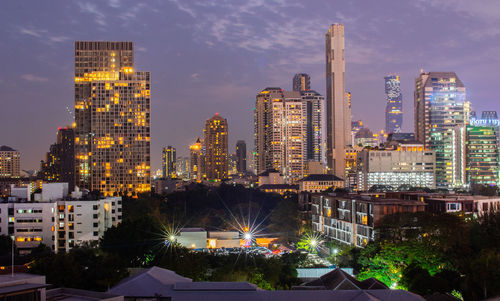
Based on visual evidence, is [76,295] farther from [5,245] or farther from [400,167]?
[400,167]

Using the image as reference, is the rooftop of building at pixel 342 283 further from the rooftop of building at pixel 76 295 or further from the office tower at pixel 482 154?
the office tower at pixel 482 154

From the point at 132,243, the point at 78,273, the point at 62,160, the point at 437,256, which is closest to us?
the point at 78,273

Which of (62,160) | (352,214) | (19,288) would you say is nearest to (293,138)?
(62,160)

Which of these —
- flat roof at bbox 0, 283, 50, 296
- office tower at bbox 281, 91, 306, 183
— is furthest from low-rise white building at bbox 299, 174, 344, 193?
flat roof at bbox 0, 283, 50, 296

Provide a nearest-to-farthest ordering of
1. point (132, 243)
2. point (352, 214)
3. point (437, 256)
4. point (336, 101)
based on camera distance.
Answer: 1. point (437, 256)
2. point (132, 243)
3. point (352, 214)
4. point (336, 101)

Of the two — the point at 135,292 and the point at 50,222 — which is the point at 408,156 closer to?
the point at 50,222

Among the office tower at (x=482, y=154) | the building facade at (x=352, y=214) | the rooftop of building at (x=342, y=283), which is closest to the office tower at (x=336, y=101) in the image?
the office tower at (x=482, y=154)

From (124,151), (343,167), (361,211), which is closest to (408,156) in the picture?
(343,167)
